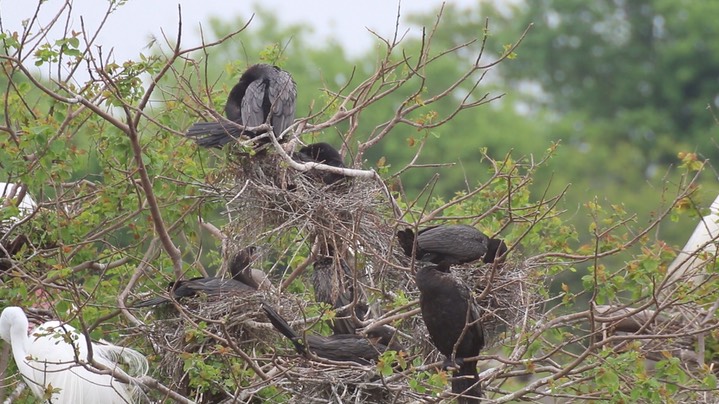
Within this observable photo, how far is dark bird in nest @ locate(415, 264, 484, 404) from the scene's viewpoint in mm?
6535

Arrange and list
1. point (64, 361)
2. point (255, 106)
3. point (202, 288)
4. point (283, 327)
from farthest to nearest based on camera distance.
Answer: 1. point (255, 106)
2. point (64, 361)
3. point (202, 288)
4. point (283, 327)

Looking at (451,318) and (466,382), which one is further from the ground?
(451,318)

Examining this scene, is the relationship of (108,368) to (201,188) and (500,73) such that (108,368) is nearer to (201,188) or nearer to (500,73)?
(201,188)

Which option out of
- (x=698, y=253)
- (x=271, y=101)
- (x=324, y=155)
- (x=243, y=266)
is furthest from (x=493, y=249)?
(x=271, y=101)

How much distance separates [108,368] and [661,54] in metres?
39.6

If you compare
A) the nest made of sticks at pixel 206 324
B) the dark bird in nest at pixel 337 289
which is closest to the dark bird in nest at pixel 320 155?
the dark bird in nest at pixel 337 289

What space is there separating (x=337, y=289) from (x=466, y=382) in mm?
981

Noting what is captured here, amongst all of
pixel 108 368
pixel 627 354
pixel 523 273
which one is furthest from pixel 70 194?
pixel 627 354

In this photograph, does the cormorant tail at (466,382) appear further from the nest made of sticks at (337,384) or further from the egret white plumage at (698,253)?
the egret white plumage at (698,253)

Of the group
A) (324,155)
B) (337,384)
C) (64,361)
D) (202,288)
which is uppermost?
(324,155)

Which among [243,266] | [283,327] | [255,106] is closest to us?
[283,327]

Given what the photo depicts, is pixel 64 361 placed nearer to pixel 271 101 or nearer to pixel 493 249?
A: pixel 271 101

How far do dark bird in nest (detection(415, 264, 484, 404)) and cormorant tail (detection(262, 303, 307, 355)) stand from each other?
59 cm

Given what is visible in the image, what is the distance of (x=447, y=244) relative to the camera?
21.6 ft
